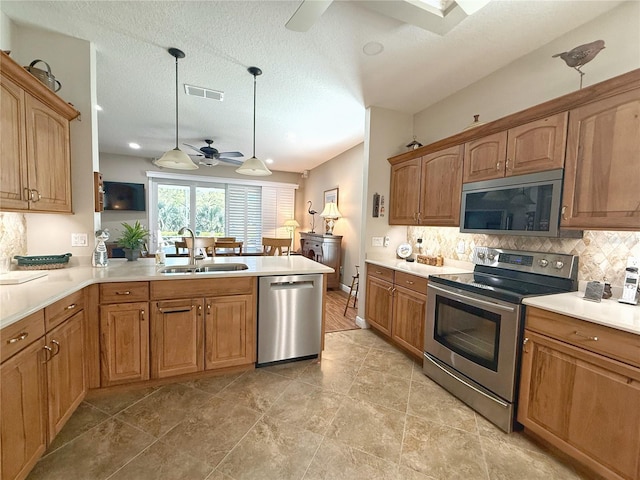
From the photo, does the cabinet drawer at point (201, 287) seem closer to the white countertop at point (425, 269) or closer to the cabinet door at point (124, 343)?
the cabinet door at point (124, 343)

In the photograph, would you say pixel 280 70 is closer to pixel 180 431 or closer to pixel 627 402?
pixel 180 431

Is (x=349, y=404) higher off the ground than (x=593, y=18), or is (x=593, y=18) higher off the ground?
(x=593, y=18)

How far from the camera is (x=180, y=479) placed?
1.41 meters

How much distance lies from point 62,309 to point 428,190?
3146 millimetres

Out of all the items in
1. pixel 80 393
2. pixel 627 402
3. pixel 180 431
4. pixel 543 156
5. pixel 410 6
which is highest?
pixel 410 6

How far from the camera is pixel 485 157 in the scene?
7.68 ft

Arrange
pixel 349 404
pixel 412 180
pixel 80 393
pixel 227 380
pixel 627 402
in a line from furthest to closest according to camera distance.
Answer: pixel 412 180 < pixel 227 380 < pixel 349 404 < pixel 80 393 < pixel 627 402

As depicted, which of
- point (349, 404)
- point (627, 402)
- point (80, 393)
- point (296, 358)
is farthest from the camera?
point (296, 358)

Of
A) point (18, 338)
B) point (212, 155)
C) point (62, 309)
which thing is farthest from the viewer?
point (212, 155)

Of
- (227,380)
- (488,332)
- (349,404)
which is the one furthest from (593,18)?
(227,380)

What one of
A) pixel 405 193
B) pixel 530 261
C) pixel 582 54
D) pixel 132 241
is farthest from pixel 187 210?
pixel 582 54

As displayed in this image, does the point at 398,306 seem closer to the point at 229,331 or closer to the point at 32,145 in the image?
the point at 229,331

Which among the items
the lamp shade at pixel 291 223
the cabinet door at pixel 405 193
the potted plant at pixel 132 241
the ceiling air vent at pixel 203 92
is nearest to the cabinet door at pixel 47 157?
the potted plant at pixel 132 241

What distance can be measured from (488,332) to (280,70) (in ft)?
9.43
